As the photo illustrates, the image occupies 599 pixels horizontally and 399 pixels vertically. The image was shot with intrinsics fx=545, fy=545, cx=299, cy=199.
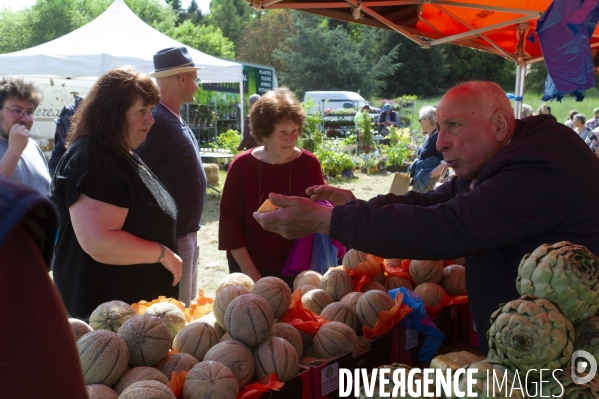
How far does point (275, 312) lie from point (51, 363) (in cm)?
174

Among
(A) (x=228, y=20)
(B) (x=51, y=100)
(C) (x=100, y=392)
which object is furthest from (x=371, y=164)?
(A) (x=228, y=20)

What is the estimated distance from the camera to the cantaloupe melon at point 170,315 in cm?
223

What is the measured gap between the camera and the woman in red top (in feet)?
11.1

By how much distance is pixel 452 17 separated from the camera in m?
5.37

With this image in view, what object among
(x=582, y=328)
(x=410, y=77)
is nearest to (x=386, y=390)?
(x=582, y=328)

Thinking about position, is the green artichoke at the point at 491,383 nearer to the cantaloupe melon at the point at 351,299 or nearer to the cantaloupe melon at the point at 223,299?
the cantaloupe melon at the point at 223,299

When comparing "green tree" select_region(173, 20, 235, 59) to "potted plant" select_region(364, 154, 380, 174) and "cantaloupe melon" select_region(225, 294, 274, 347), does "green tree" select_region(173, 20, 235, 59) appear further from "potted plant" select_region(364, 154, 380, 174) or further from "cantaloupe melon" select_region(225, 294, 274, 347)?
"cantaloupe melon" select_region(225, 294, 274, 347)

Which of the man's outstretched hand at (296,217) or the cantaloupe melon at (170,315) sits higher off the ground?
the man's outstretched hand at (296,217)

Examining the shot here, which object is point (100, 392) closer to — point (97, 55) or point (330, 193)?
point (330, 193)

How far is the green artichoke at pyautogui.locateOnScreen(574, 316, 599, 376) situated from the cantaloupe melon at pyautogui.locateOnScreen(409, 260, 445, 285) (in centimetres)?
161

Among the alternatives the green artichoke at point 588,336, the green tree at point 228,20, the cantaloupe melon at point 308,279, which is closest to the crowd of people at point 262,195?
the cantaloupe melon at point 308,279

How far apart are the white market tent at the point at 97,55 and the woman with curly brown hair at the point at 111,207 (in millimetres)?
6300

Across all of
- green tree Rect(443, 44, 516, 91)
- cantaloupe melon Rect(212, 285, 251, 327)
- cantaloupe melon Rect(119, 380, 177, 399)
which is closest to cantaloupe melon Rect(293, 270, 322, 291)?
cantaloupe melon Rect(212, 285, 251, 327)

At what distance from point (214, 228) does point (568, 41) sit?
6.55 meters
